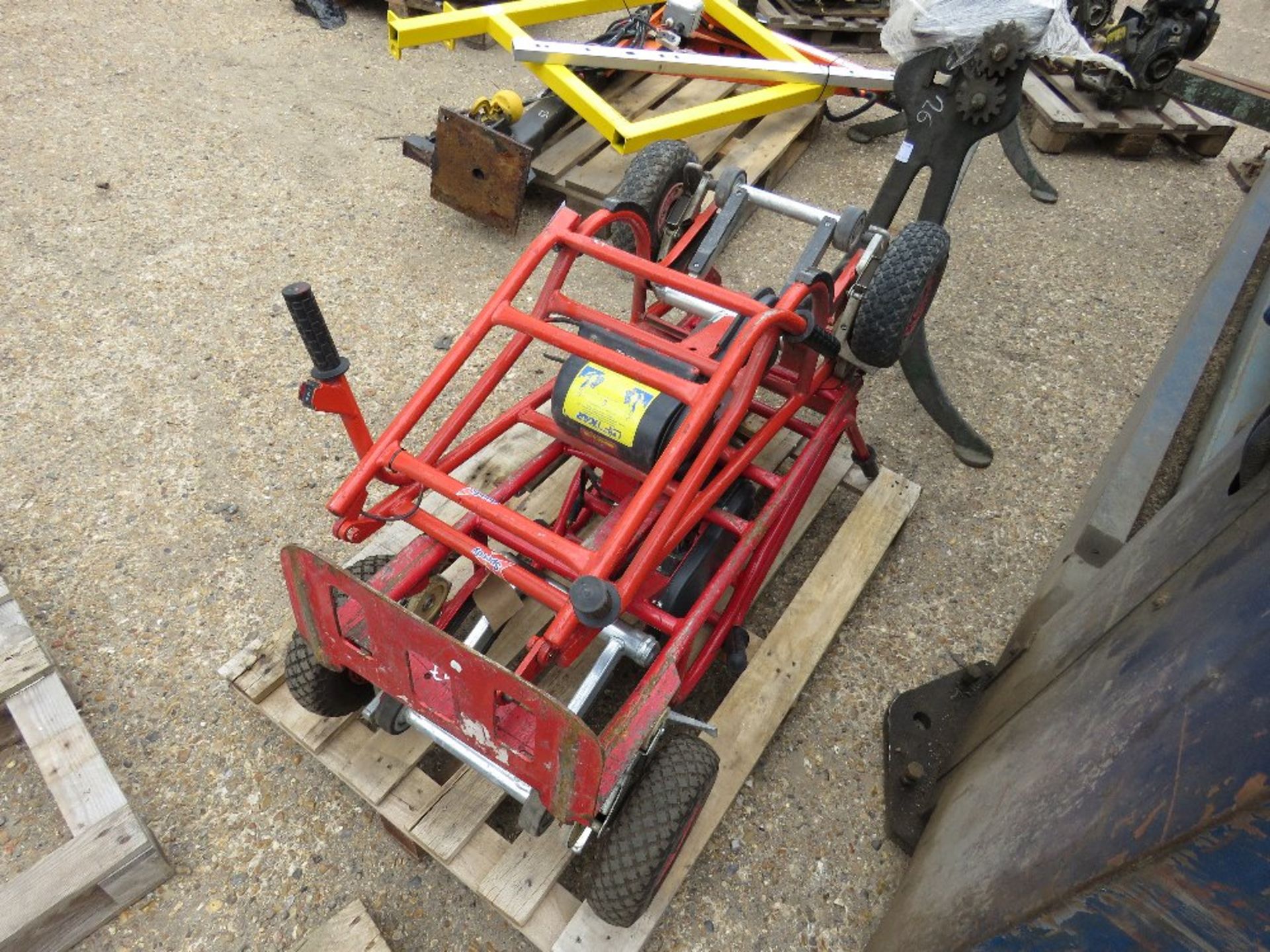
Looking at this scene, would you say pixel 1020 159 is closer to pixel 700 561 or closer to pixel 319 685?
pixel 700 561

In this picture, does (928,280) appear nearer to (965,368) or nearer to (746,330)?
(746,330)

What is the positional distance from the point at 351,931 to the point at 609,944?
1.99 ft

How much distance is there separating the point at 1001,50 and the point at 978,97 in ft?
0.50

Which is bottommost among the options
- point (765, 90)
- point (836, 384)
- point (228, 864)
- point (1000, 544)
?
point (228, 864)

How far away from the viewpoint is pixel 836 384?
265 cm

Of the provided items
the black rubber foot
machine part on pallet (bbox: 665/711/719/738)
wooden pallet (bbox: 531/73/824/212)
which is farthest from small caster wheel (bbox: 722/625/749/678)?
wooden pallet (bbox: 531/73/824/212)

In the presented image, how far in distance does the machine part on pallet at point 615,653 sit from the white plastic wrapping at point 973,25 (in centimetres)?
219

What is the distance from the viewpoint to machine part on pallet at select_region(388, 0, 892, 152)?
11.7ft

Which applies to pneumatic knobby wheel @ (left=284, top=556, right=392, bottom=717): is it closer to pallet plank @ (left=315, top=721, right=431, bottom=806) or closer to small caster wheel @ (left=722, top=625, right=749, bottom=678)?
pallet plank @ (left=315, top=721, right=431, bottom=806)

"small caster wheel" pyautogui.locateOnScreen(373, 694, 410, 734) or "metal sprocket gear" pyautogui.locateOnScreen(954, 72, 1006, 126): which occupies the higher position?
"metal sprocket gear" pyautogui.locateOnScreen(954, 72, 1006, 126)

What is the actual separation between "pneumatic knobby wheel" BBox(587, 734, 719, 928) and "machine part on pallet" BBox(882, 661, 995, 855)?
630 millimetres

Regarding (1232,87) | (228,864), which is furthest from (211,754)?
(1232,87)

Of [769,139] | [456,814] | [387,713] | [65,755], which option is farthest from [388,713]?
[769,139]

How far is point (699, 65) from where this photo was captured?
12.7 feet
